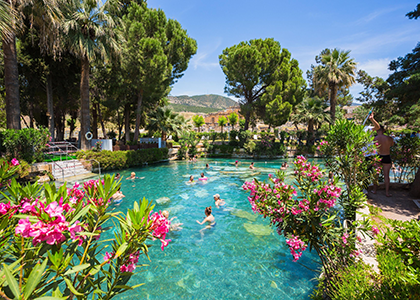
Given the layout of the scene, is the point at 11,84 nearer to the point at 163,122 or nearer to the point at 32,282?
the point at 163,122

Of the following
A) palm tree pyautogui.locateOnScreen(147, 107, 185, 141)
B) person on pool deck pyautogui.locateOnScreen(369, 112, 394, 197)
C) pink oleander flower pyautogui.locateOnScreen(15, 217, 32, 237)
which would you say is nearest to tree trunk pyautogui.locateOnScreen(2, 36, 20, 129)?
palm tree pyautogui.locateOnScreen(147, 107, 185, 141)

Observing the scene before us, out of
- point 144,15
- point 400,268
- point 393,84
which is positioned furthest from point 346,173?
point 144,15

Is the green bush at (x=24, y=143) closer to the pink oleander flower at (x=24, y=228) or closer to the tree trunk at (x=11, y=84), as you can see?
the tree trunk at (x=11, y=84)

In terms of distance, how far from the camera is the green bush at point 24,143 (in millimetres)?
10180

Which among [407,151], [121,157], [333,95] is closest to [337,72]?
[333,95]

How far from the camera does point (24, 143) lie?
10.7m

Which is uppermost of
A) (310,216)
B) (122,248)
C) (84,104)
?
(84,104)

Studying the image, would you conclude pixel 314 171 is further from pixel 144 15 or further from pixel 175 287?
pixel 144 15

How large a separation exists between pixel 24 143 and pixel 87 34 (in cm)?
898

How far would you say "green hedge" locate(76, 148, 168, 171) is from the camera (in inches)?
585

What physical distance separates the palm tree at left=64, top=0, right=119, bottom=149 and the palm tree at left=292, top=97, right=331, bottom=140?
21.9m

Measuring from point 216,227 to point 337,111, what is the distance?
2862cm

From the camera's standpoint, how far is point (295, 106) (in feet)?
87.9

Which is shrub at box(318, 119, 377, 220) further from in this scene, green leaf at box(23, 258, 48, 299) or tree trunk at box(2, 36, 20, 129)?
tree trunk at box(2, 36, 20, 129)
